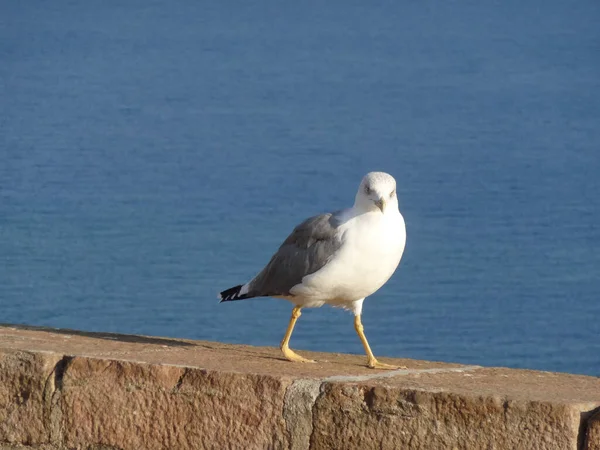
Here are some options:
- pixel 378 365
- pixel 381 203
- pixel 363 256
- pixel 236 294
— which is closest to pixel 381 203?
pixel 381 203

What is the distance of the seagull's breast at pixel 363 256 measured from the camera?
3.78 metres

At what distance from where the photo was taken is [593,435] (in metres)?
2.71

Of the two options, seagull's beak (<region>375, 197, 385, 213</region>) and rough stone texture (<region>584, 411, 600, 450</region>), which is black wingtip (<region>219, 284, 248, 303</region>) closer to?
seagull's beak (<region>375, 197, 385, 213</region>)

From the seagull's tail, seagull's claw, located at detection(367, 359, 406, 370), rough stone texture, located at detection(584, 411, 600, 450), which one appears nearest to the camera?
rough stone texture, located at detection(584, 411, 600, 450)

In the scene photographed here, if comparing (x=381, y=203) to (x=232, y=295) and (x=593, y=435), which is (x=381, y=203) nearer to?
(x=232, y=295)

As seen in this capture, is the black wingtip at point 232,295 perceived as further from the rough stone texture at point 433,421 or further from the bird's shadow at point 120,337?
the rough stone texture at point 433,421

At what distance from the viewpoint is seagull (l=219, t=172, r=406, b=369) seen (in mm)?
3785

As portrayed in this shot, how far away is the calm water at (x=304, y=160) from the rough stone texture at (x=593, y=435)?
5.55 meters

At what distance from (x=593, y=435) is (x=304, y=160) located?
1276 centimetres

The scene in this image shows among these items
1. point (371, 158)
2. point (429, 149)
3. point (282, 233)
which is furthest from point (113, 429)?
point (429, 149)

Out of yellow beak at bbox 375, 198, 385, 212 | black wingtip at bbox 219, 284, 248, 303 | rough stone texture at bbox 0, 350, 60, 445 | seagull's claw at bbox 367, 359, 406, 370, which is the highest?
yellow beak at bbox 375, 198, 385, 212

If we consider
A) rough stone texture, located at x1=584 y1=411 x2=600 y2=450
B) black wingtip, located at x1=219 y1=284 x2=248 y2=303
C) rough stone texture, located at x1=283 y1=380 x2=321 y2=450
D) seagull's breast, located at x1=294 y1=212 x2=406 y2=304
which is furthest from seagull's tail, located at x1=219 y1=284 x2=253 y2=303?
rough stone texture, located at x1=584 y1=411 x2=600 y2=450

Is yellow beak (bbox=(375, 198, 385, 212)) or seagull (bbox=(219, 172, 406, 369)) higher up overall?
yellow beak (bbox=(375, 198, 385, 212))

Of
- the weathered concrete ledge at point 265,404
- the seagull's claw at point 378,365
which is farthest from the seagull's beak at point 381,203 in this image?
the weathered concrete ledge at point 265,404
